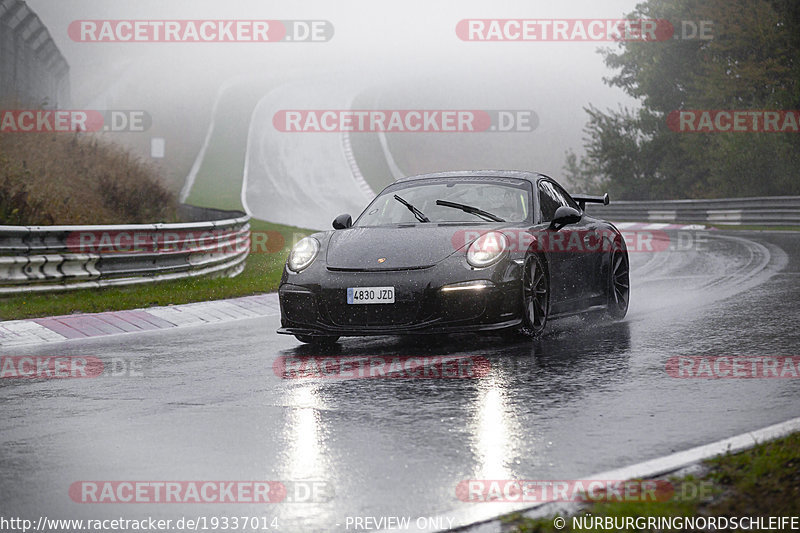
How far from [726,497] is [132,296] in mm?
10170

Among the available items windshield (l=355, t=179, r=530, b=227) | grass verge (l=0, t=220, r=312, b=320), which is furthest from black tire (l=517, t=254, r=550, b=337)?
grass verge (l=0, t=220, r=312, b=320)

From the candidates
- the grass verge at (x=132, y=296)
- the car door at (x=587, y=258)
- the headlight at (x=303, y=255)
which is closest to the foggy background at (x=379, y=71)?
the grass verge at (x=132, y=296)

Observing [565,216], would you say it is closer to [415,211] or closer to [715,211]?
[415,211]

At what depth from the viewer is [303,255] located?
8875 mm

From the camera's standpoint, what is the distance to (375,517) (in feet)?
13.8

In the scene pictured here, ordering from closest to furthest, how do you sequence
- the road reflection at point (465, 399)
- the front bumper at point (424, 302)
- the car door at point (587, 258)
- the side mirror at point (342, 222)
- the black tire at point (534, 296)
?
the road reflection at point (465, 399)
the front bumper at point (424, 302)
the black tire at point (534, 296)
the side mirror at point (342, 222)
the car door at point (587, 258)

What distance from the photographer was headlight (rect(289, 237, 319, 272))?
345 inches

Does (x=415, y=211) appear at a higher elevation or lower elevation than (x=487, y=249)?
higher

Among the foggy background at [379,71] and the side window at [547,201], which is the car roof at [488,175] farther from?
the foggy background at [379,71]

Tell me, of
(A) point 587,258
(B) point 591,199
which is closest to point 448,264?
(A) point 587,258

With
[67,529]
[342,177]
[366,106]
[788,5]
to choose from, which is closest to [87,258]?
[67,529]

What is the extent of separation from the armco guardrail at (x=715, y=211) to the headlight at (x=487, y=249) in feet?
79.1

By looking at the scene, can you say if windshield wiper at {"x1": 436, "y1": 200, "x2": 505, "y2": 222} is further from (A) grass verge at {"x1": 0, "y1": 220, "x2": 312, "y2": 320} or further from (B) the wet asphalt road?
(A) grass verge at {"x1": 0, "y1": 220, "x2": 312, "y2": 320}

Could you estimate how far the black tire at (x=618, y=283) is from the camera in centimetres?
1058
